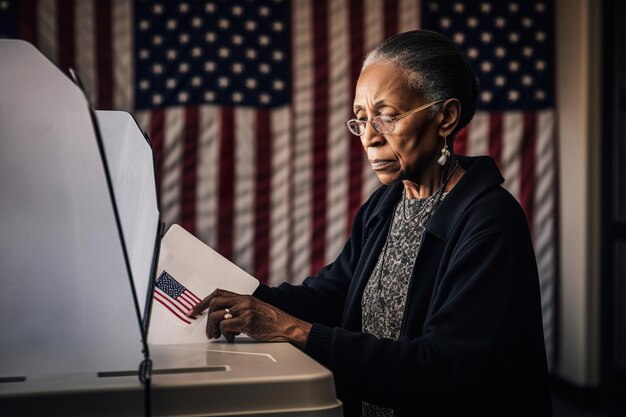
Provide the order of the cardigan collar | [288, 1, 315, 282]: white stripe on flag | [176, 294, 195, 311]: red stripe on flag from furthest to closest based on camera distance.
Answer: [288, 1, 315, 282]: white stripe on flag
the cardigan collar
[176, 294, 195, 311]: red stripe on flag

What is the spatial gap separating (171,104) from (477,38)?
71.6 inches

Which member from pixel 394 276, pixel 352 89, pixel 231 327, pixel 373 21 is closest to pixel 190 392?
pixel 231 327

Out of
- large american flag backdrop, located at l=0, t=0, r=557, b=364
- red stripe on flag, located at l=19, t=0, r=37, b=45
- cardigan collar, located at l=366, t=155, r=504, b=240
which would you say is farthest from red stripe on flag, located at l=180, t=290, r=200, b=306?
red stripe on flag, located at l=19, t=0, r=37, b=45

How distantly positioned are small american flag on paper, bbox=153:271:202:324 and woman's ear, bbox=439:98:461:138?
64cm

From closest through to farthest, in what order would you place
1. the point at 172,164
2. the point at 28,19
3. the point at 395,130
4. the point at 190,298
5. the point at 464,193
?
1. the point at 190,298
2. the point at 464,193
3. the point at 395,130
4. the point at 28,19
5. the point at 172,164

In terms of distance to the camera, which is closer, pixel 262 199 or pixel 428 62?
pixel 428 62

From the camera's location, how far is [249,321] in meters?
1.17

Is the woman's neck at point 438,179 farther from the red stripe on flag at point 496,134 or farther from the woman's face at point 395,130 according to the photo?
the red stripe on flag at point 496,134

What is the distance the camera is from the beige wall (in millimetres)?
3990

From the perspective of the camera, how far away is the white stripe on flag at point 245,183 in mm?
4008

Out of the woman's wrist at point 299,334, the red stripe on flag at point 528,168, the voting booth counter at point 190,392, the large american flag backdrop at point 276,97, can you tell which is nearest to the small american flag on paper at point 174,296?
the woman's wrist at point 299,334

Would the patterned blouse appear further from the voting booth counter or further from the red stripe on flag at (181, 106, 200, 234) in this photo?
the red stripe on flag at (181, 106, 200, 234)

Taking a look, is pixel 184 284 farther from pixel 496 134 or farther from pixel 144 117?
pixel 496 134

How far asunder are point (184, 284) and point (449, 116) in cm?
66
